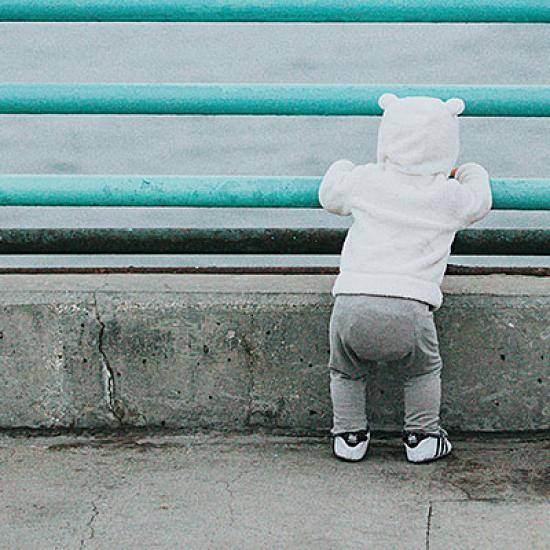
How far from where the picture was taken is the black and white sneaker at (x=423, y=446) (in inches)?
151

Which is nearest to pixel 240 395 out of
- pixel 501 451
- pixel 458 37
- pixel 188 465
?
pixel 188 465

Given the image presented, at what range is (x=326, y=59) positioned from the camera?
6293mm

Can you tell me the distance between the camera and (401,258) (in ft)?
12.4

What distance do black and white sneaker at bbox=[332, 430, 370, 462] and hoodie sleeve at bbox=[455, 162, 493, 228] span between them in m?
0.77

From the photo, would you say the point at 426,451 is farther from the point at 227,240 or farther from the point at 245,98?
the point at 245,98

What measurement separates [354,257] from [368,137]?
2278 millimetres

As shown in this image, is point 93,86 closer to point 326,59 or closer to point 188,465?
point 188,465

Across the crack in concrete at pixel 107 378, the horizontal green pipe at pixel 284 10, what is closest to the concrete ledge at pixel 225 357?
the crack in concrete at pixel 107 378

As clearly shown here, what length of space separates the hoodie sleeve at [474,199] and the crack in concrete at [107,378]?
1261 mm

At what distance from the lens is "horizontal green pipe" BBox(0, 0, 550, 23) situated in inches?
155

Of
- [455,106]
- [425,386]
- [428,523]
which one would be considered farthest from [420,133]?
[428,523]

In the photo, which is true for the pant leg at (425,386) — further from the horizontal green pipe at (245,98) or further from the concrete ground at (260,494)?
A: the horizontal green pipe at (245,98)

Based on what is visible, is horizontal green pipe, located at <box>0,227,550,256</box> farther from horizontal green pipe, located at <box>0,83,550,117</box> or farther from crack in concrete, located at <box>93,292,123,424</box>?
horizontal green pipe, located at <box>0,83,550,117</box>

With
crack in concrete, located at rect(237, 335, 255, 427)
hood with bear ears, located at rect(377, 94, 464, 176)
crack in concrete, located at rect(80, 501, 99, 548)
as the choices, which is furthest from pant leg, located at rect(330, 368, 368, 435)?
crack in concrete, located at rect(80, 501, 99, 548)
